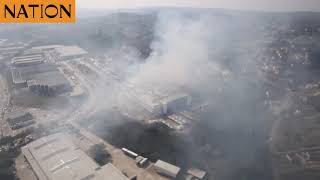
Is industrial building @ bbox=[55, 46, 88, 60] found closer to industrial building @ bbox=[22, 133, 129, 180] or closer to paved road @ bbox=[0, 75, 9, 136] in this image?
paved road @ bbox=[0, 75, 9, 136]

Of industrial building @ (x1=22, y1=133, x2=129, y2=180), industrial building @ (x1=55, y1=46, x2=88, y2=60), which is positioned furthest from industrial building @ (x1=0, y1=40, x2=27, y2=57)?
industrial building @ (x1=22, y1=133, x2=129, y2=180)

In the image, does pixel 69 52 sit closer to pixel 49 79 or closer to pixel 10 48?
pixel 10 48

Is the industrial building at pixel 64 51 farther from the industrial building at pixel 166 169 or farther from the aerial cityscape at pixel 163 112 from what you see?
the industrial building at pixel 166 169

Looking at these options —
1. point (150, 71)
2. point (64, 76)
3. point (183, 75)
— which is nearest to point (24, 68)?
point (64, 76)

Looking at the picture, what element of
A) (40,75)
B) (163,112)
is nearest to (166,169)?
(163,112)

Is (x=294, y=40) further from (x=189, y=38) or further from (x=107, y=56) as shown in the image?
(x=107, y=56)

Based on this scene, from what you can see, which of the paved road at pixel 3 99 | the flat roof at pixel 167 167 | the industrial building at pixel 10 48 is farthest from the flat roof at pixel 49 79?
the flat roof at pixel 167 167
